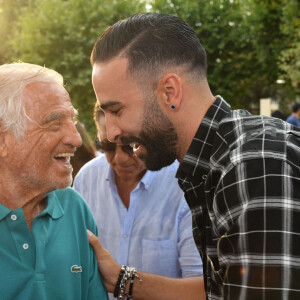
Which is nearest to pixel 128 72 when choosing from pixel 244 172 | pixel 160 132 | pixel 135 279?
pixel 160 132

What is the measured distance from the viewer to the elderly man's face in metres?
2.43

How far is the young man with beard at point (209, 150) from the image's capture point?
156 cm

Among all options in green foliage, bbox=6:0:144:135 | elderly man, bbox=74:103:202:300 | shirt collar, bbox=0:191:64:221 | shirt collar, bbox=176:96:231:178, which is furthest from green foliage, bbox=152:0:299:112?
shirt collar, bbox=176:96:231:178

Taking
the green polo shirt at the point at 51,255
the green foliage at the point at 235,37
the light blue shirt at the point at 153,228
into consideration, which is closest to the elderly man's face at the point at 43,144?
the green polo shirt at the point at 51,255

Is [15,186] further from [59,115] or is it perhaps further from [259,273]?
[259,273]

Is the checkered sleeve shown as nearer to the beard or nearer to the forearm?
the beard

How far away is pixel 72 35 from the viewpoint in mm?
21688

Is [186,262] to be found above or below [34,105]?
below

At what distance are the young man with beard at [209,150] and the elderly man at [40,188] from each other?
0.14 m

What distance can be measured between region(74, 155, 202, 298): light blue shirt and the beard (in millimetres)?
868

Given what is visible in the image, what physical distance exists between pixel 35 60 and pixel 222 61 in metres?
8.46

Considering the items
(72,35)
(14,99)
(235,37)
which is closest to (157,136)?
(14,99)

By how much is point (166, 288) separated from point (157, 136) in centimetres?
100

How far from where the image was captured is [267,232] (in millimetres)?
1554
